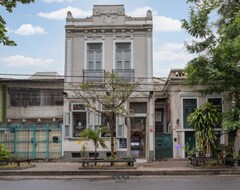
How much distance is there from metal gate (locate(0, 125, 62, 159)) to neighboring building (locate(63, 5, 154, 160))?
820mm

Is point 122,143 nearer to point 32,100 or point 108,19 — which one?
point 108,19

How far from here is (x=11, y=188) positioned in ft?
42.6

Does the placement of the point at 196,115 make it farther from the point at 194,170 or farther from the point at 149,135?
the point at 149,135

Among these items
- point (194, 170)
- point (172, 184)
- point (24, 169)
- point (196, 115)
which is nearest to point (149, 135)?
point (196, 115)

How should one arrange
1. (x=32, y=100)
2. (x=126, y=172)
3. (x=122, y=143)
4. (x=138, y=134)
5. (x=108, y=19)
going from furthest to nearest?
1. (x=32, y=100)
2. (x=138, y=134)
3. (x=108, y=19)
4. (x=122, y=143)
5. (x=126, y=172)

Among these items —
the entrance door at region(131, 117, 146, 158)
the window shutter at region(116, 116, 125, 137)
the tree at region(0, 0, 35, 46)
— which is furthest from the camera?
the entrance door at region(131, 117, 146, 158)

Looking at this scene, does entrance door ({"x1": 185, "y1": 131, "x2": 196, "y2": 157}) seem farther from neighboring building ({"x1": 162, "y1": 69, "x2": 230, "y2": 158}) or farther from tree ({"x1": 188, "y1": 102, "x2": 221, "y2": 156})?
tree ({"x1": 188, "y1": 102, "x2": 221, "y2": 156})

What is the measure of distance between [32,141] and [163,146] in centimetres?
888

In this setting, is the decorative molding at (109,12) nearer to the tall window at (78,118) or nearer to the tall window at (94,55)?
the tall window at (94,55)

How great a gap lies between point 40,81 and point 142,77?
10.1 meters

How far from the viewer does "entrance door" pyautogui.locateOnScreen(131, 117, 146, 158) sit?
85.9ft

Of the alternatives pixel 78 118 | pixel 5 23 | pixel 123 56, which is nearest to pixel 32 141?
pixel 78 118

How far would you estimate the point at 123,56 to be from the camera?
26297mm

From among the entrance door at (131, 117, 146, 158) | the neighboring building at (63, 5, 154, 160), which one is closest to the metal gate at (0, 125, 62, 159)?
the neighboring building at (63, 5, 154, 160)
